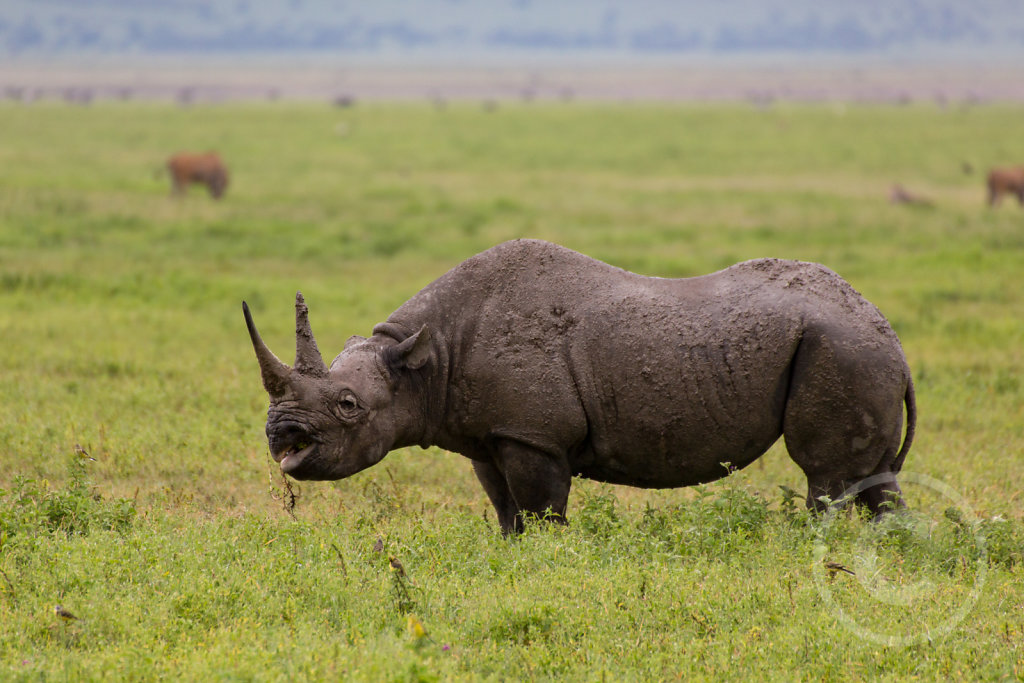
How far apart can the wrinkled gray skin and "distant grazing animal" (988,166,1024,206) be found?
71.7 ft

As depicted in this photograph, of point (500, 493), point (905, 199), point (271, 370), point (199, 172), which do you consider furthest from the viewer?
point (199, 172)

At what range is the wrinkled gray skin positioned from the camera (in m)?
6.96

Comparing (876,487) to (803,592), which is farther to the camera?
(876,487)

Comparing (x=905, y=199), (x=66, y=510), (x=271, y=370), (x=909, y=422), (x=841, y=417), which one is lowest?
(x=905, y=199)

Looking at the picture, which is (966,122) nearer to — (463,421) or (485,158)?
(485,158)

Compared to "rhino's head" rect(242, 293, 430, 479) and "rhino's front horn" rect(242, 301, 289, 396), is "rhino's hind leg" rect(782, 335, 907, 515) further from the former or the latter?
"rhino's front horn" rect(242, 301, 289, 396)

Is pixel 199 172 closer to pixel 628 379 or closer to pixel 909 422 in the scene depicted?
pixel 628 379

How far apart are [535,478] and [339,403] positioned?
1258 millimetres

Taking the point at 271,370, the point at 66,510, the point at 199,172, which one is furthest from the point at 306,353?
the point at 199,172

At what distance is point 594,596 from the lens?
6043mm

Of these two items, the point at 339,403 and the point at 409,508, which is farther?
the point at 409,508

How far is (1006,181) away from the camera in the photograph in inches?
1067

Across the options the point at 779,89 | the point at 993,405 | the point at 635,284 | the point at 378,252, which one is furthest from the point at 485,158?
the point at 779,89

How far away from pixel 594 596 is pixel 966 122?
58182mm
